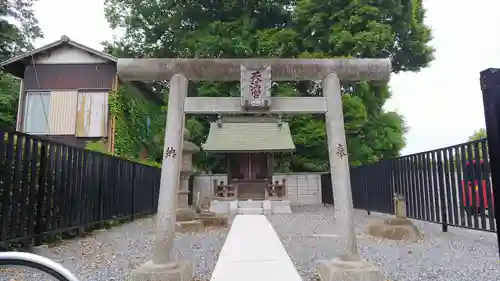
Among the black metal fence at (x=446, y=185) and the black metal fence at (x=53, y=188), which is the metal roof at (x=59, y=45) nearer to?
the black metal fence at (x=53, y=188)

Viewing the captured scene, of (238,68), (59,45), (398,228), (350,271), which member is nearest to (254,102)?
(238,68)

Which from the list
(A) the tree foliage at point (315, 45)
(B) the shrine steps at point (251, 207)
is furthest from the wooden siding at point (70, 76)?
(B) the shrine steps at point (251, 207)

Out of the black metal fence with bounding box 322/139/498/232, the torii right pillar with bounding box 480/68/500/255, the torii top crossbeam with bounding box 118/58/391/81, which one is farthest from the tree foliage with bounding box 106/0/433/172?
the torii right pillar with bounding box 480/68/500/255

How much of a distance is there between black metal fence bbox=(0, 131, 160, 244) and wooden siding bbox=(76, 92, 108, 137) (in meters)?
5.65

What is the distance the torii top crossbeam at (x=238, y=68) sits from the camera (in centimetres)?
403

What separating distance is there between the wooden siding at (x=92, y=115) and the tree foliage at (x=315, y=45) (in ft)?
13.6

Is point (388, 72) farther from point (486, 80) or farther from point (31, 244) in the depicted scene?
point (31, 244)

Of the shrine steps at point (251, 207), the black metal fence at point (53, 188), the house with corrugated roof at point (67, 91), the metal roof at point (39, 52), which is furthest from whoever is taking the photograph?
the house with corrugated roof at point (67, 91)

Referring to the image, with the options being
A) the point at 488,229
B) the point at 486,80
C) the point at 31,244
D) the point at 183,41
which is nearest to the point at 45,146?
the point at 31,244

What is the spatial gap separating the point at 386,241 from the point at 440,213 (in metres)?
1.31

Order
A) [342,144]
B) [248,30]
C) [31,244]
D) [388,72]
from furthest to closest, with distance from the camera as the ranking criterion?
[248,30], [31,244], [388,72], [342,144]

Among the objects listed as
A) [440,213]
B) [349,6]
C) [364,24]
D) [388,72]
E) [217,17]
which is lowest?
[440,213]

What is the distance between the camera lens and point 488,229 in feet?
16.3

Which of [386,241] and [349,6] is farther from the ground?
[349,6]
